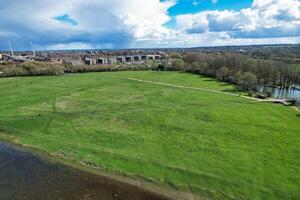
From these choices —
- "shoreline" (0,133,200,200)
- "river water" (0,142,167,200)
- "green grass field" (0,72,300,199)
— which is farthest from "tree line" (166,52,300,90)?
"river water" (0,142,167,200)

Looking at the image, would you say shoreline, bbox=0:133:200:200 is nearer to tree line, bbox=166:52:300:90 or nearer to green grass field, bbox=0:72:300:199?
green grass field, bbox=0:72:300:199

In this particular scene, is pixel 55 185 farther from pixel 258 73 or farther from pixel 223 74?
pixel 258 73

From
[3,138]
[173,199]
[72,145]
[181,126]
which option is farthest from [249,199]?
[3,138]

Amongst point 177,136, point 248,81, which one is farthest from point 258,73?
point 177,136

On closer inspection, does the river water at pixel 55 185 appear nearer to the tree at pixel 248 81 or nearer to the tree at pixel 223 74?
the tree at pixel 248 81

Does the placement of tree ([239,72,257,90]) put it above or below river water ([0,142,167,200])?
above

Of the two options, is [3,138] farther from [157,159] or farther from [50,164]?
[157,159]
